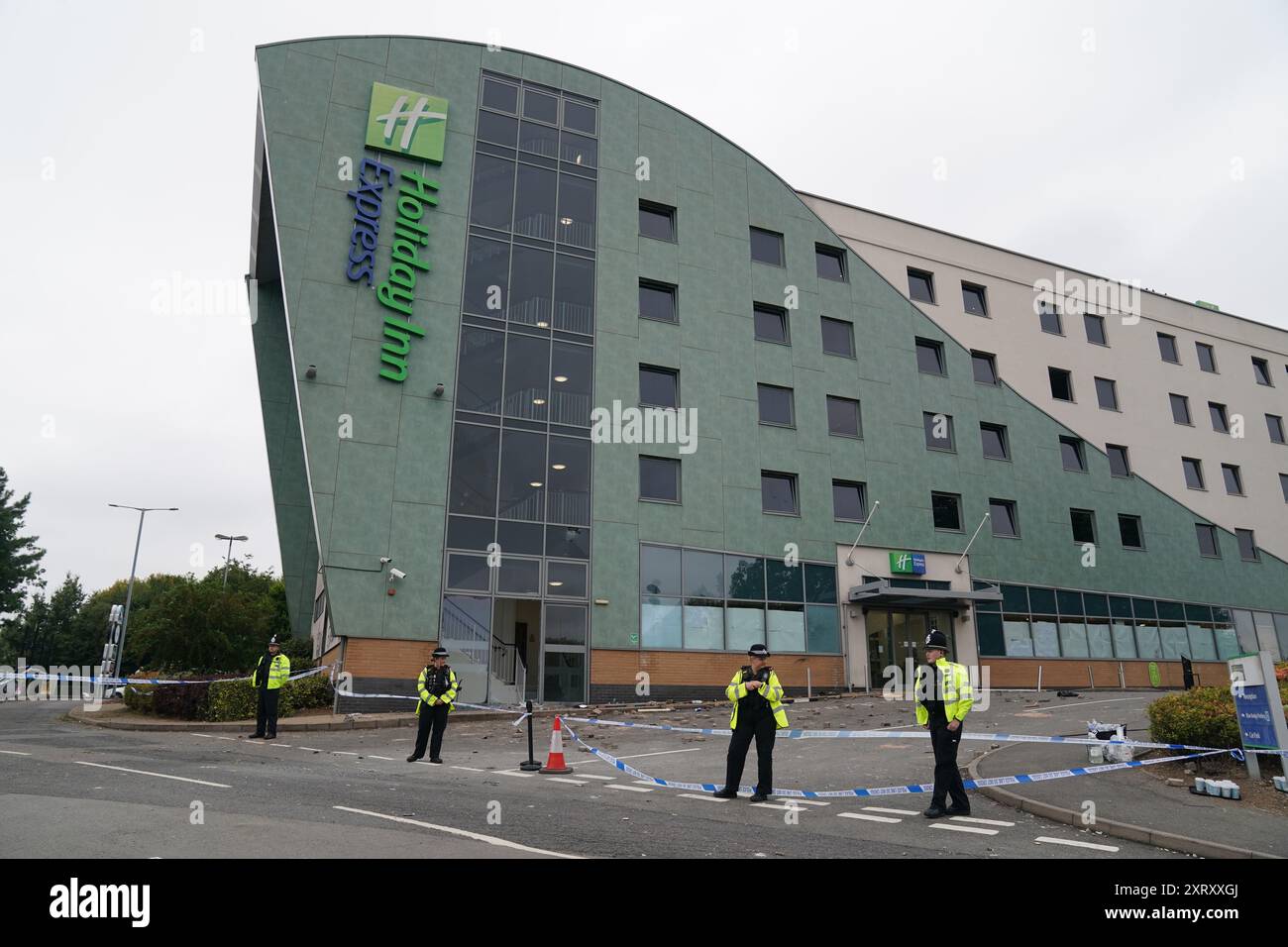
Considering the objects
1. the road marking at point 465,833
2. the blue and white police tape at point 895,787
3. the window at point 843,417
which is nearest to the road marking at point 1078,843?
the blue and white police tape at point 895,787

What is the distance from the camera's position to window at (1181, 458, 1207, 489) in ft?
128

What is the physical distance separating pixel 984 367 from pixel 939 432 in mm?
4527

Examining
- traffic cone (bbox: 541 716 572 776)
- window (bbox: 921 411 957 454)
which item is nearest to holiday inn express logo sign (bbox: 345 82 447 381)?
traffic cone (bbox: 541 716 572 776)

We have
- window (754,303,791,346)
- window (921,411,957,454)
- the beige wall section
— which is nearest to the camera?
window (754,303,791,346)

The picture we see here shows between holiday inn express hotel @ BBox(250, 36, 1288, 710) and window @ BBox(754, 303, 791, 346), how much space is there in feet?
0.29

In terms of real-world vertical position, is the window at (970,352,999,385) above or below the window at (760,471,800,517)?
above

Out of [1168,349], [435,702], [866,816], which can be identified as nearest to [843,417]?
[1168,349]

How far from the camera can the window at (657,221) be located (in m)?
29.9

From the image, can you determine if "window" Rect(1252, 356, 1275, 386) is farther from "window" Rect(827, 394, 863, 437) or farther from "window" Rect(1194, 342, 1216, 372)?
"window" Rect(827, 394, 863, 437)

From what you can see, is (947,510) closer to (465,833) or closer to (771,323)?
→ (771,323)

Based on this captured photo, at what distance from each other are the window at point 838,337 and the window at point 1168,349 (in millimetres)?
18753

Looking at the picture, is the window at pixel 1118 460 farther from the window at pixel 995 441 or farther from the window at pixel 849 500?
the window at pixel 849 500
